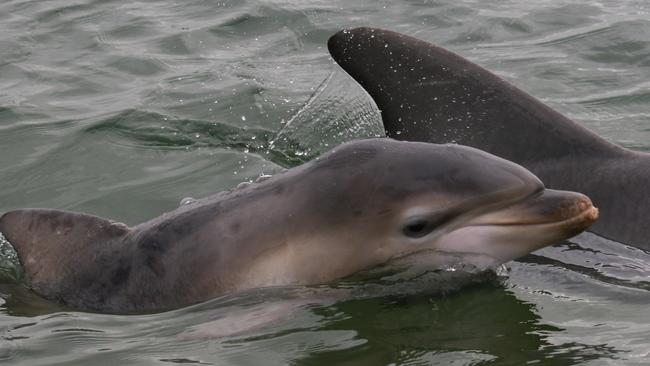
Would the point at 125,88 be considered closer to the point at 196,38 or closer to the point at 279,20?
the point at 196,38

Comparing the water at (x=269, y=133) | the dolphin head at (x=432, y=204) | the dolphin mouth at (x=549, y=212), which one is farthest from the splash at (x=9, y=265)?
the dolphin mouth at (x=549, y=212)

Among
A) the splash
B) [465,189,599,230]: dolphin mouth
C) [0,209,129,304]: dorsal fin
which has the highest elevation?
[465,189,599,230]: dolphin mouth

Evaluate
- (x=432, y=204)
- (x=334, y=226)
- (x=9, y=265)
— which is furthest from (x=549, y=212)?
(x=9, y=265)

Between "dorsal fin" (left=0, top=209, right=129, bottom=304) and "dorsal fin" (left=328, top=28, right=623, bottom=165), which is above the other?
"dorsal fin" (left=328, top=28, right=623, bottom=165)

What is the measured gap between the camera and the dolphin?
763 cm

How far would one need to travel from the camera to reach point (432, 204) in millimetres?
6391

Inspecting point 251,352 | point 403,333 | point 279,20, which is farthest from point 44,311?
point 279,20

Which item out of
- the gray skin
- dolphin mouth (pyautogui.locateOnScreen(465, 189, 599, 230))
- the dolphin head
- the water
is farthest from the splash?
dolphin mouth (pyautogui.locateOnScreen(465, 189, 599, 230))

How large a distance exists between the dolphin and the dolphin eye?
4.98 ft

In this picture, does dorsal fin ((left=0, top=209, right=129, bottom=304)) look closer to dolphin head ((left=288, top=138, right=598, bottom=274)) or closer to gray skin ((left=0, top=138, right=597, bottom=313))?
gray skin ((left=0, top=138, right=597, bottom=313))

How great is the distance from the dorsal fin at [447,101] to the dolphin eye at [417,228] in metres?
1.59

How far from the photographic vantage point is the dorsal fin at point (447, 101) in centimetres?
787

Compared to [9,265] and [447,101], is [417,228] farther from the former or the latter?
[9,265]

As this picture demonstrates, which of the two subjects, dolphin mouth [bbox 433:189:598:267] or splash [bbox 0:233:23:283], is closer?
dolphin mouth [bbox 433:189:598:267]
